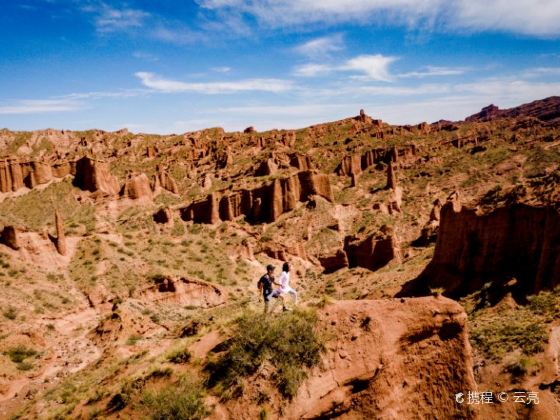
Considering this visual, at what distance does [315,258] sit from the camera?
5606cm

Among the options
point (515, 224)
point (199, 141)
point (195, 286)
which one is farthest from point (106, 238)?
point (199, 141)

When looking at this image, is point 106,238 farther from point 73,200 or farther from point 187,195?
point 187,195

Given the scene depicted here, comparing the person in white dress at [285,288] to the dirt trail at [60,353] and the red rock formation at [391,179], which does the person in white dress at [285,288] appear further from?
the red rock formation at [391,179]

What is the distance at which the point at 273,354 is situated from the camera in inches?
341

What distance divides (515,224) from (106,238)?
39.2 metres

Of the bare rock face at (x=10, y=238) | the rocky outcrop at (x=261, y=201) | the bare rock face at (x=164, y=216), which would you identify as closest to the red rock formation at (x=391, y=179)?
the rocky outcrop at (x=261, y=201)

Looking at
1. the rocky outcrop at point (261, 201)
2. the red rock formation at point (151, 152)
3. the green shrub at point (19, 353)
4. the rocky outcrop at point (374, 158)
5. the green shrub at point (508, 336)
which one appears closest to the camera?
the green shrub at point (508, 336)

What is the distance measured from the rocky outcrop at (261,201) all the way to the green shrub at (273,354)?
5261cm

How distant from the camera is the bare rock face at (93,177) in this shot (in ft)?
205

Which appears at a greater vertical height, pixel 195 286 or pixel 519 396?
pixel 519 396

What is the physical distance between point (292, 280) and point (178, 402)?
1638 inches

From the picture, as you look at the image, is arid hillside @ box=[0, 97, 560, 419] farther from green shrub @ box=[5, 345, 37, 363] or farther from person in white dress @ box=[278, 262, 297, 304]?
person in white dress @ box=[278, 262, 297, 304]

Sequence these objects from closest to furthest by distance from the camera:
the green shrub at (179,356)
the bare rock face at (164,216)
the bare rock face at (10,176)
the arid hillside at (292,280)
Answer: the arid hillside at (292,280)
the green shrub at (179,356)
the bare rock face at (164,216)
the bare rock face at (10,176)

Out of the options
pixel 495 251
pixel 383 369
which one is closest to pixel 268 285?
pixel 383 369
